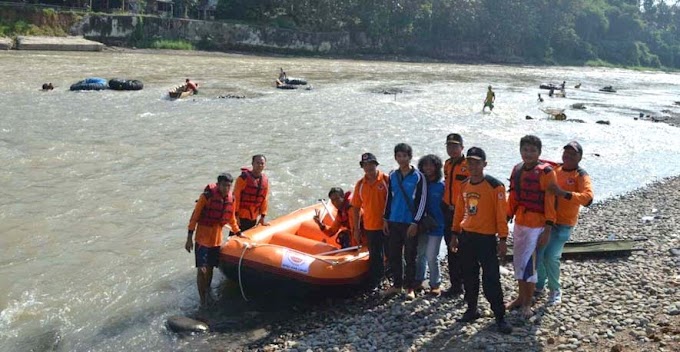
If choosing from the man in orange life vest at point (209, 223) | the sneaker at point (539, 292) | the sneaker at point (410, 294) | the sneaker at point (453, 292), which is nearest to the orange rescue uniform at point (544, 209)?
the sneaker at point (539, 292)

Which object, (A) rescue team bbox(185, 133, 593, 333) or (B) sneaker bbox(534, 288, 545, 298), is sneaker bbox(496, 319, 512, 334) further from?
(B) sneaker bbox(534, 288, 545, 298)

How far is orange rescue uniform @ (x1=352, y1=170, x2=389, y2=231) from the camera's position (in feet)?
21.8

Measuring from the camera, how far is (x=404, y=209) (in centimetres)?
648

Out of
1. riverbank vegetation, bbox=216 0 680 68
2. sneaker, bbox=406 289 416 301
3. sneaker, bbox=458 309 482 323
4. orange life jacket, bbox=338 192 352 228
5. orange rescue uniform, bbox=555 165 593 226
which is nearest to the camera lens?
orange rescue uniform, bbox=555 165 593 226

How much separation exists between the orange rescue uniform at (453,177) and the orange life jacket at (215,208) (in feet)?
7.92

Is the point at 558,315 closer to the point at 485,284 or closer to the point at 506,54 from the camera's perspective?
the point at 485,284

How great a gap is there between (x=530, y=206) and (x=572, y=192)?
0.44 meters

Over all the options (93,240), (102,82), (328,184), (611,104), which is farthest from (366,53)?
(93,240)

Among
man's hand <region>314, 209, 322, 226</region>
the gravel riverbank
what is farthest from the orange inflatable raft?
man's hand <region>314, 209, 322, 226</region>

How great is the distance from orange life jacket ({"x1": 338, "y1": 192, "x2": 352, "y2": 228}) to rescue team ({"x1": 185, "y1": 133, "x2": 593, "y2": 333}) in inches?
0.5

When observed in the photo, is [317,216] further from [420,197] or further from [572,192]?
[572,192]

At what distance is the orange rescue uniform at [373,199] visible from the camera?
21.8ft

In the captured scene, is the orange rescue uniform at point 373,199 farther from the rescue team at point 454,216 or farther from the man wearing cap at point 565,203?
the man wearing cap at point 565,203

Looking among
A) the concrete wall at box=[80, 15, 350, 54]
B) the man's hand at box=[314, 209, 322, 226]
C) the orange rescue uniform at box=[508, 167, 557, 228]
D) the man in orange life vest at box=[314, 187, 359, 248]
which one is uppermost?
the concrete wall at box=[80, 15, 350, 54]
